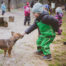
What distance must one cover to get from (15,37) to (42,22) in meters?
0.82

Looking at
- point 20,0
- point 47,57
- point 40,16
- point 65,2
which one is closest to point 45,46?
point 47,57

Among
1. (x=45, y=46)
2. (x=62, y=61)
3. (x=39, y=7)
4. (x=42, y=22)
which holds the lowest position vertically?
(x=62, y=61)

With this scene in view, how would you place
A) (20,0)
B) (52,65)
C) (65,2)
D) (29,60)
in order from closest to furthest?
(52,65) → (29,60) → (65,2) → (20,0)

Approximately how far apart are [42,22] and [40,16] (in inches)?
6.6

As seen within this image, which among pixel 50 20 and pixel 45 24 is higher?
pixel 50 20

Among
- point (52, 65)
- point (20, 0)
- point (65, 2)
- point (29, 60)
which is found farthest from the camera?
point (20, 0)

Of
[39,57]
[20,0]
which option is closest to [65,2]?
[20,0]

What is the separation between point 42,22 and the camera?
5535 millimetres

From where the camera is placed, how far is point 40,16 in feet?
18.1

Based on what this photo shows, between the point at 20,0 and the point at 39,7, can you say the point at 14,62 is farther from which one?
the point at 20,0

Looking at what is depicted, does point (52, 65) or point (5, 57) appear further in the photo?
point (5, 57)

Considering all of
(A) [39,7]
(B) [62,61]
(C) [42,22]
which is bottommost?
(B) [62,61]

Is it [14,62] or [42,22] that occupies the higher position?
[42,22]

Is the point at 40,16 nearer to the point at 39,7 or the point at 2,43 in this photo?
the point at 39,7
